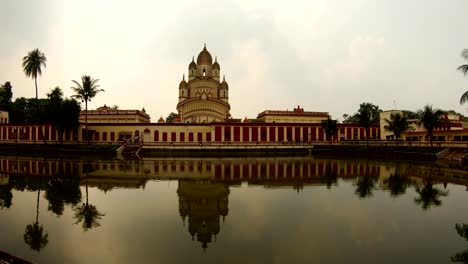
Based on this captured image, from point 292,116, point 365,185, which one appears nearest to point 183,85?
point 292,116

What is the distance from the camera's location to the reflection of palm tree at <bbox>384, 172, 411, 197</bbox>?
68.9 feet

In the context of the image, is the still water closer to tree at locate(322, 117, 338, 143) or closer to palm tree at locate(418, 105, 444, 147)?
palm tree at locate(418, 105, 444, 147)

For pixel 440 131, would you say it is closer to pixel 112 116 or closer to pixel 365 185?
pixel 365 185

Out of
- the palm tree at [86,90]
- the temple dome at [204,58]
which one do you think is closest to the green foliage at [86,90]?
the palm tree at [86,90]

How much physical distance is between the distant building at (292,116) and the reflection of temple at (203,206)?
184 feet

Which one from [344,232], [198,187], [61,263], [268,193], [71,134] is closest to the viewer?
[61,263]

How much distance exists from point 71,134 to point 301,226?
60981 mm

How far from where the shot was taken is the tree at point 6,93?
9612 centimetres

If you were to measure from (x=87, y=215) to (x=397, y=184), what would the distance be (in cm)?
1953

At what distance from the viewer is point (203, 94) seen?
7850 centimetres

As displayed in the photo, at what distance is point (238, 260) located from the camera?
10078 mm

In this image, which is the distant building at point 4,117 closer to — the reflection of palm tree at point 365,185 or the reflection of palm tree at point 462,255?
the reflection of palm tree at point 365,185

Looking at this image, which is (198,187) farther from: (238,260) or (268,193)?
(238,260)

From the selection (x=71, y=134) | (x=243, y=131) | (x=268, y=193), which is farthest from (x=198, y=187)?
(x=71, y=134)
